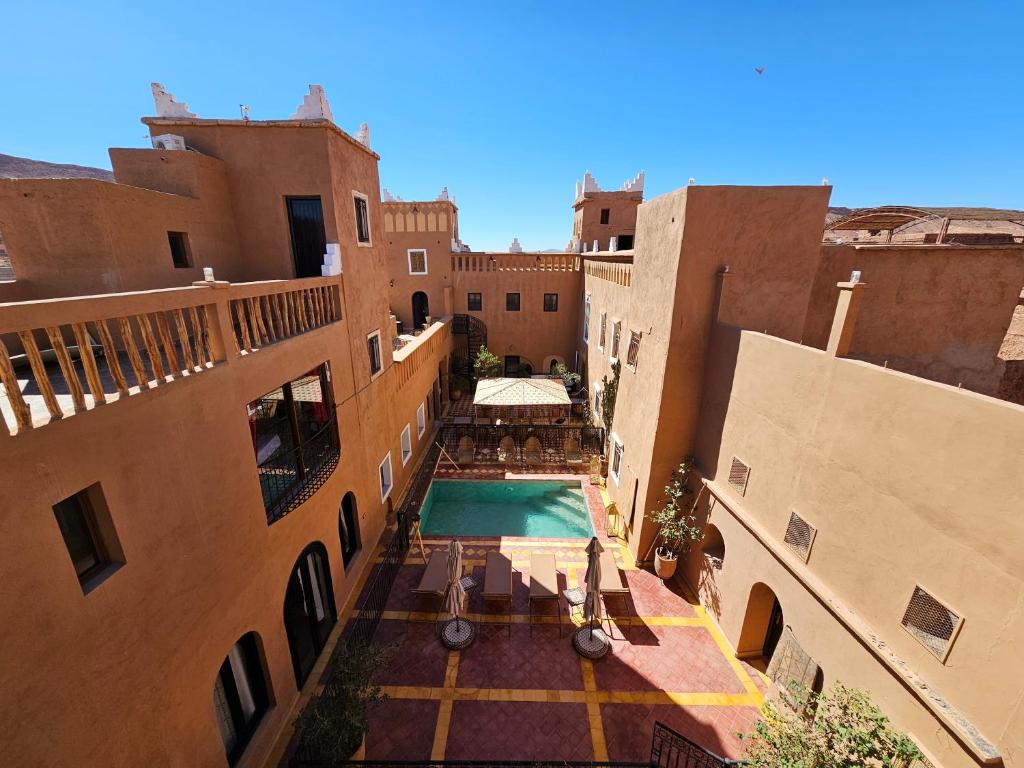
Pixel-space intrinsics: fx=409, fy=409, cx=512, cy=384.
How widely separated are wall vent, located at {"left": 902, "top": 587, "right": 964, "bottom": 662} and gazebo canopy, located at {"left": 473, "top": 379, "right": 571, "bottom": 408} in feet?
37.2

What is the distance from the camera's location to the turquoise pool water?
13.1 metres

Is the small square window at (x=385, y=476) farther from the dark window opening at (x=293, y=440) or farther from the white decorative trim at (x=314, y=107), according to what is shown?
the white decorative trim at (x=314, y=107)

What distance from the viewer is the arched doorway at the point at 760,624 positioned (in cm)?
820

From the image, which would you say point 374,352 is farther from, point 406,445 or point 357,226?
point 406,445

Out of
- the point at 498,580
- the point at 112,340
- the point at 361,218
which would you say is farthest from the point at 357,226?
the point at 498,580

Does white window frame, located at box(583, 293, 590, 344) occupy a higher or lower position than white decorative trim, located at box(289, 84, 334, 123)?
lower

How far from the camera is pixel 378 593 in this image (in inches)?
378

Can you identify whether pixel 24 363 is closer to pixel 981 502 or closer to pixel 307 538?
pixel 307 538

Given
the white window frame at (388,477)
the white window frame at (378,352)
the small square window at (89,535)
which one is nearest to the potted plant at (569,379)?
the white window frame at (388,477)

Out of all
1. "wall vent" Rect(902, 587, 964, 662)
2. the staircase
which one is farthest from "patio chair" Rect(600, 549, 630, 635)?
the staircase

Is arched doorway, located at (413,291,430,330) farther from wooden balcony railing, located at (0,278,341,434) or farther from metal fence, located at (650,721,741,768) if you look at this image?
metal fence, located at (650,721,741,768)

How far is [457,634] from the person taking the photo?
8.81 meters

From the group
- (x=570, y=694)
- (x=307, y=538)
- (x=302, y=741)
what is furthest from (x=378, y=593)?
(x=570, y=694)

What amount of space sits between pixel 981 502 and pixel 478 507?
12146 mm
